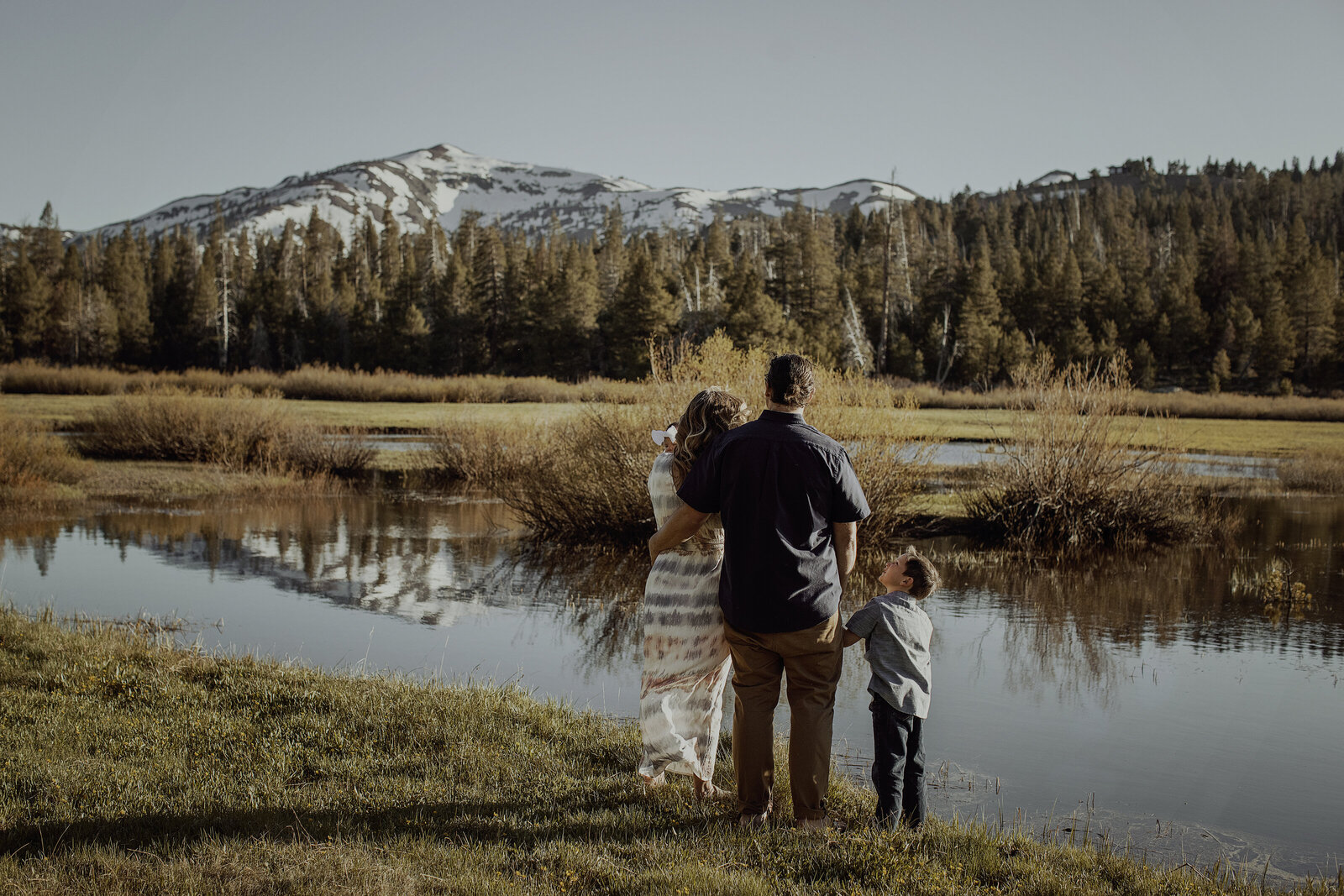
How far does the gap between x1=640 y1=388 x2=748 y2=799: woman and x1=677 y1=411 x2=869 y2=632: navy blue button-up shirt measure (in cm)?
39

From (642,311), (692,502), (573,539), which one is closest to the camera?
(692,502)

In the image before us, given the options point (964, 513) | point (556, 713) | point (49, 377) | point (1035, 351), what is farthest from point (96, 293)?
point (556, 713)

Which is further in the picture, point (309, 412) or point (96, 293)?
point (96, 293)

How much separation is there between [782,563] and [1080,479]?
1567cm

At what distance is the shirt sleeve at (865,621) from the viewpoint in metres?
5.49

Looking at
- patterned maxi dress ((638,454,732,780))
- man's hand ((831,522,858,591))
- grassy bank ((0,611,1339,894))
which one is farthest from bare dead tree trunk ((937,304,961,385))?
man's hand ((831,522,858,591))

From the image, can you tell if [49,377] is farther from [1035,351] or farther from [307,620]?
[1035,351]

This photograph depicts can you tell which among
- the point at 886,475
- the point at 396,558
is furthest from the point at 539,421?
the point at 886,475

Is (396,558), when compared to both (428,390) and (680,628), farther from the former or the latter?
(428,390)

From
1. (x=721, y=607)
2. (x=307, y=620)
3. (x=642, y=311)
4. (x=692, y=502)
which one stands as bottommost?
(x=307, y=620)

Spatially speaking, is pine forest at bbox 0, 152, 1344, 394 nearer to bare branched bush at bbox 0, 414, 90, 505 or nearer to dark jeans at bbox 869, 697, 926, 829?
bare branched bush at bbox 0, 414, 90, 505

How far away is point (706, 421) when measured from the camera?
5430mm

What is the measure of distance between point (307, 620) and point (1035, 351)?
74.7 metres

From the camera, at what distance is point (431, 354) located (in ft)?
296
